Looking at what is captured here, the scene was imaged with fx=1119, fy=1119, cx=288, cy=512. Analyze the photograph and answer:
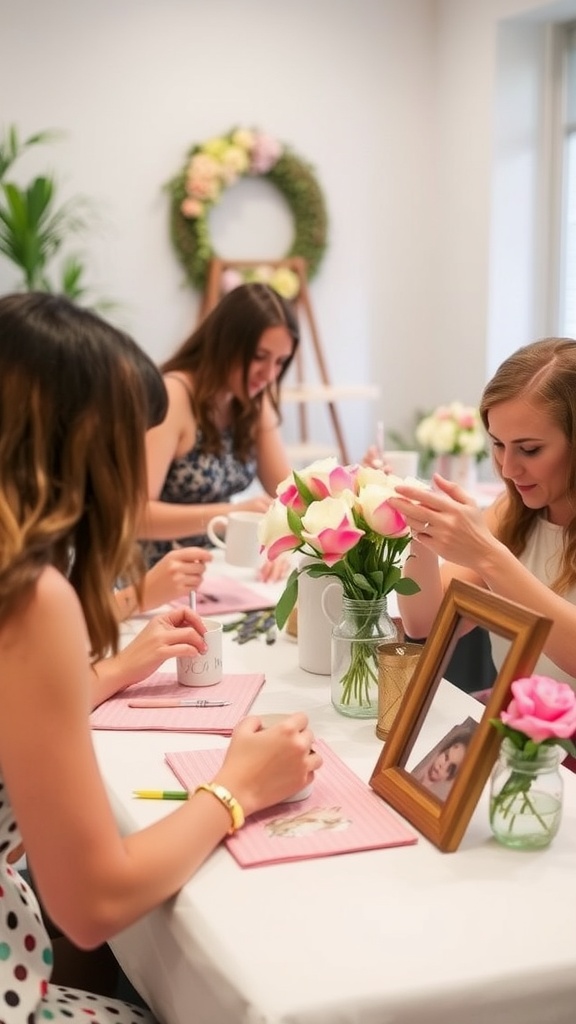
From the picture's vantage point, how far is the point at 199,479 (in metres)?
2.76

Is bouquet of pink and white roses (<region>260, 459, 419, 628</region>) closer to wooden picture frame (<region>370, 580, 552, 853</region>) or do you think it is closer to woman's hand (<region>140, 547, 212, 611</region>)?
wooden picture frame (<region>370, 580, 552, 853</region>)

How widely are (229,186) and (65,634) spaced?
12.1 feet

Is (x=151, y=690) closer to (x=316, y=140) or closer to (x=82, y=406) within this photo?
(x=82, y=406)

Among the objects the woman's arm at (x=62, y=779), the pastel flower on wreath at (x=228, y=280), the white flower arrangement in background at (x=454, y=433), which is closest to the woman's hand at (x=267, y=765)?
the woman's arm at (x=62, y=779)

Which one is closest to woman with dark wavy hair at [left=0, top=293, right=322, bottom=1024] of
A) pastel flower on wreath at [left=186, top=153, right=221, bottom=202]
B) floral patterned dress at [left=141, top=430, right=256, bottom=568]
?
floral patterned dress at [left=141, top=430, right=256, bottom=568]

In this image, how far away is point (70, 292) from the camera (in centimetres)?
394

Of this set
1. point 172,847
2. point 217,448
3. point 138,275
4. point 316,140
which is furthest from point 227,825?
point 316,140

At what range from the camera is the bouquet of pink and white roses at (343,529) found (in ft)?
4.72

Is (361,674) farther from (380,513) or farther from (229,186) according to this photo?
(229,186)

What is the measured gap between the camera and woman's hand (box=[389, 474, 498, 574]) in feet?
4.80

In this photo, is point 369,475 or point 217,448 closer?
point 369,475

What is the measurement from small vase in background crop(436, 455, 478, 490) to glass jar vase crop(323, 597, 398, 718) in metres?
1.95

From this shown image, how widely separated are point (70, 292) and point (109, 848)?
126 inches

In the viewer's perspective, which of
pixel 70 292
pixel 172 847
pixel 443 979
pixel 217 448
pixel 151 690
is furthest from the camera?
pixel 70 292
